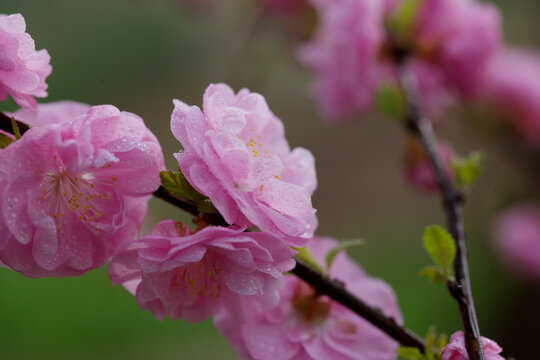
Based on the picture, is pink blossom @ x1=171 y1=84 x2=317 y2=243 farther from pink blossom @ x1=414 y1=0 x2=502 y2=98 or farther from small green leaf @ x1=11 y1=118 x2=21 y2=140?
pink blossom @ x1=414 y1=0 x2=502 y2=98

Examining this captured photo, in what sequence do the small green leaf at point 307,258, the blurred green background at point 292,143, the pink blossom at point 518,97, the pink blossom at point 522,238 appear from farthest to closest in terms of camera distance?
1. the pink blossom at point 522,238
2. the blurred green background at point 292,143
3. the pink blossom at point 518,97
4. the small green leaf at point 307,258

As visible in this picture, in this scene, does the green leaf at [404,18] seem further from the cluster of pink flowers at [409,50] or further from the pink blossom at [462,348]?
the pink blossom at [462,348]

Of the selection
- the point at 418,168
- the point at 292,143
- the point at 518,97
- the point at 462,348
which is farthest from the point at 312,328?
the point at 292,143

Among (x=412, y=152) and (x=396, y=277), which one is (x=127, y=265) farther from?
(x=396, y=277)

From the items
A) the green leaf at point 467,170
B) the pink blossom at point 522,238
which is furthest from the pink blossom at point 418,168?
the pink blossom at point 522,238

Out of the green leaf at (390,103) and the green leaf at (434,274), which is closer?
the green leaf at (434,274)

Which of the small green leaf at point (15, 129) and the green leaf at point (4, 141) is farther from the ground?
the small green leaf at point (15, 129)

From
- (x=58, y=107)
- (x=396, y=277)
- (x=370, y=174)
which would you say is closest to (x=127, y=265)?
(x=58, y=107)
